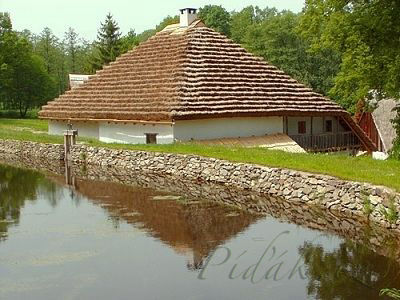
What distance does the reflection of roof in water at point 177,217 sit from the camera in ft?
48.4

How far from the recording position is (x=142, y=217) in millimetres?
17641

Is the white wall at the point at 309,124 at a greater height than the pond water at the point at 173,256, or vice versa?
the white wall at the point at 309,124

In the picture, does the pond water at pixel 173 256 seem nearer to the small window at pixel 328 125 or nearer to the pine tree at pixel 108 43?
the small window at pixel 328 125

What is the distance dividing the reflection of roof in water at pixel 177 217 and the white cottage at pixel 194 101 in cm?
650

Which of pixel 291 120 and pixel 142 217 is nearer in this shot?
pixel 142 217

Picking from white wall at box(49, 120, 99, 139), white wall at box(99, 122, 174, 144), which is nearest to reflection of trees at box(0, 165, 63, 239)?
white wall at box(99, 122, 174, 144)

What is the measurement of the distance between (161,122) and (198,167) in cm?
478

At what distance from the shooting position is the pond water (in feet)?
A: 37.2

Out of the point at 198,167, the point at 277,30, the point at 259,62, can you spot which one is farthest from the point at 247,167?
the point at 277,30

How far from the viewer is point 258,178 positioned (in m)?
20.5

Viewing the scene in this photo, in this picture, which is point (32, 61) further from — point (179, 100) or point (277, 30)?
point (179, 100)

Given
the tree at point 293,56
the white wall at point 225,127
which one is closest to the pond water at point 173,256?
the white wall at point 225,127

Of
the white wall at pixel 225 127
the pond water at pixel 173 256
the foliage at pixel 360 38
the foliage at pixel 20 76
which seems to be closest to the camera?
the pond water at pixel 173 256

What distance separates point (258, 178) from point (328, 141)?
497 inches
